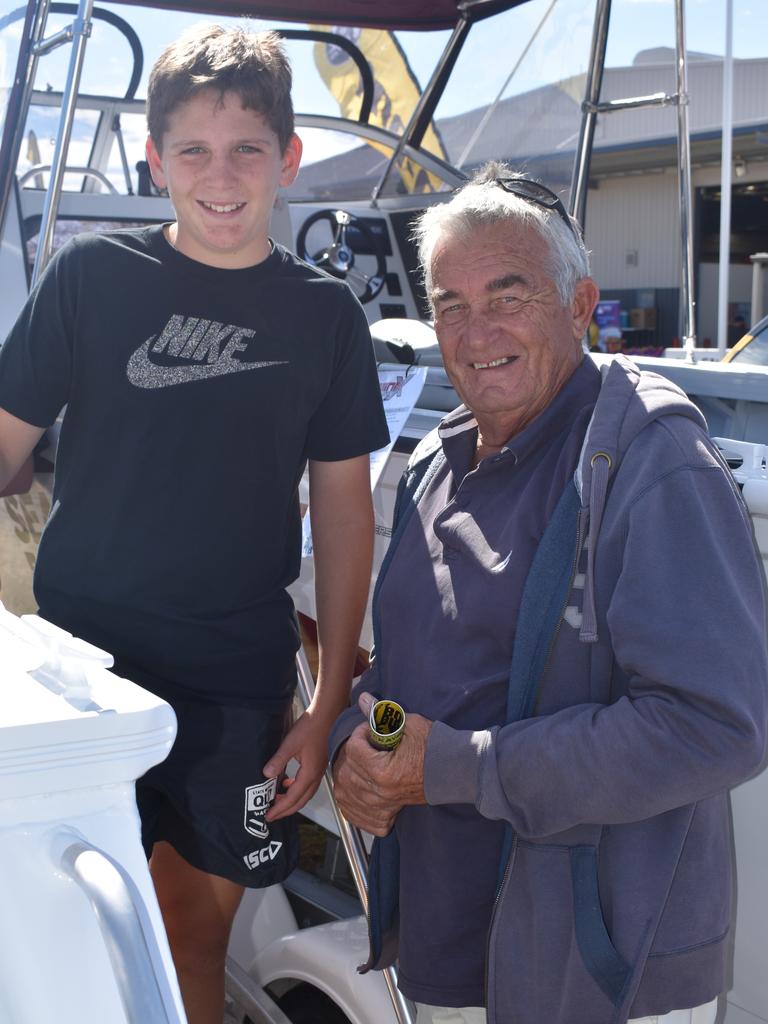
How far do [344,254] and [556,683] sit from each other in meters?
3.55

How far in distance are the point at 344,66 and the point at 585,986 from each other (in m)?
4.61

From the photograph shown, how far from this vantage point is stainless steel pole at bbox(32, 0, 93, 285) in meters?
2.48

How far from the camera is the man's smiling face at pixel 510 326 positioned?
166cm

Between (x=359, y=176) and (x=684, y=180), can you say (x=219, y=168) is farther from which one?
(x=359, y=176)

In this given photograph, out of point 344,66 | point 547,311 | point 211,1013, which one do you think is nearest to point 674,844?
point 547,311

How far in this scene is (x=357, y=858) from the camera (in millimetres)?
1895

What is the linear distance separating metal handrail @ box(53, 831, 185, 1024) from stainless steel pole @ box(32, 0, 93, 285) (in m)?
1.96

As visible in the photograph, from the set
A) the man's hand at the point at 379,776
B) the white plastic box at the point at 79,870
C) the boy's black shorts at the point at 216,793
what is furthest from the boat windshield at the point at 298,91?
the white plastic box at the point at 79,870

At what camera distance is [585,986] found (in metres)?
1.36

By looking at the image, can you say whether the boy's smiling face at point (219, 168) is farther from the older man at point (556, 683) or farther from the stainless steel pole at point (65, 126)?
the stainless steel pole at point (65, 126)

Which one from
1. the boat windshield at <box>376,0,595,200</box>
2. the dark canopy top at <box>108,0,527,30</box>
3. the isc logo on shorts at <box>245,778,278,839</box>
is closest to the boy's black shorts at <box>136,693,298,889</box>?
the isc logo on shorts at <box>245,778,278,839</box>

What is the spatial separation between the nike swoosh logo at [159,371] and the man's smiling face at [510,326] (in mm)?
378

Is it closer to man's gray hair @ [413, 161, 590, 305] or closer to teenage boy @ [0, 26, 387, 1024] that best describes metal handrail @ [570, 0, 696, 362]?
man's gray hair @ [413, 161, 590, 305]

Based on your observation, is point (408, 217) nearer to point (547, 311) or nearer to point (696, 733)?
point (547, 311)
